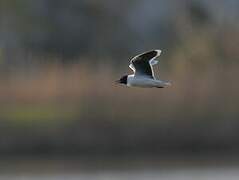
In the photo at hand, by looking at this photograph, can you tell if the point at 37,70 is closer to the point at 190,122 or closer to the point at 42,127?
the point at 42,127

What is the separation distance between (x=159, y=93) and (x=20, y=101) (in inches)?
60.4

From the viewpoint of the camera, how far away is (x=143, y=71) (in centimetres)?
337

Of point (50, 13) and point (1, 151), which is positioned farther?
point (50, 13)

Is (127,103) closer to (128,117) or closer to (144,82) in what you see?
(128,117)

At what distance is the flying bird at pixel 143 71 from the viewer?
3.28m

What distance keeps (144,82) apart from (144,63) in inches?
5.8

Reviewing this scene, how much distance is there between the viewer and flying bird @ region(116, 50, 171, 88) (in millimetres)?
3277

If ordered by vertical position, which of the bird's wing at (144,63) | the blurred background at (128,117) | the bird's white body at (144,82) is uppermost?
the blurred background at (128,117)

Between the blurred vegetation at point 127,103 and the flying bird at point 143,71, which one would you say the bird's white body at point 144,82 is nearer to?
the flying bird at point 143,71

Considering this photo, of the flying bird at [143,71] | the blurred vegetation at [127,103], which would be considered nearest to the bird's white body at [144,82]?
the flying bird at [143,71]

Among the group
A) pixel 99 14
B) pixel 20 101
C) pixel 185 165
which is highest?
pixel 99 14

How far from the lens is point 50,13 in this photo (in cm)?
1490

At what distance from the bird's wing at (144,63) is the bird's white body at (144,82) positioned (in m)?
0.04

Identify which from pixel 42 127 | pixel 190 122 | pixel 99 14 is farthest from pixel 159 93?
pixel 99 14
